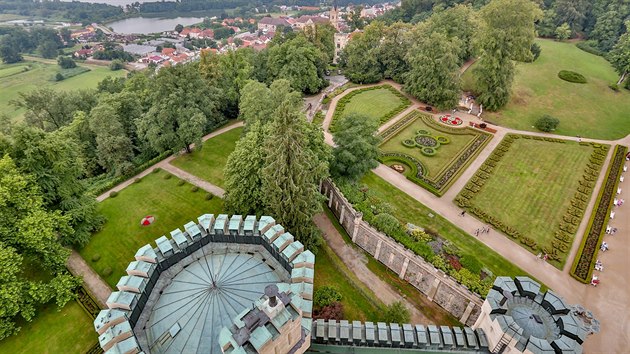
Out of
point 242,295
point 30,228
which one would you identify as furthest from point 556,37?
point 30,228

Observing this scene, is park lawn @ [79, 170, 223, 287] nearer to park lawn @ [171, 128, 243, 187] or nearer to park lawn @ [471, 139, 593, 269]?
park lawn @ [171, 128, 243, 187]

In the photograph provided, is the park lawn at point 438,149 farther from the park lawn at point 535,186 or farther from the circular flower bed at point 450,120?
the park lawn at point 535,186

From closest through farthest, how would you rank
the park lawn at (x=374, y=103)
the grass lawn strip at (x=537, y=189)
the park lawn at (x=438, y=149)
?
the grass lawn strip at (x=537, y=189)
the park lawn at (x=438, y=149)
the park lawn at (x=374, y=103)

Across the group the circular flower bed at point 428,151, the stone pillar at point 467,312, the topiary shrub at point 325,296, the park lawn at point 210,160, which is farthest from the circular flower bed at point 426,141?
the topiary shrub at point 325,296

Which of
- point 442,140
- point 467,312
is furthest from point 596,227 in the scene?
point 442,140

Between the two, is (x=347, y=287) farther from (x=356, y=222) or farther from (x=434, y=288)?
(x=434, y=288)

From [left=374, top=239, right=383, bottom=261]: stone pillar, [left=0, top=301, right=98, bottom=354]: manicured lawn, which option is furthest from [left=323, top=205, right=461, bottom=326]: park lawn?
[left=0, top=301, right=98, bottom=354]: manicured lawn
